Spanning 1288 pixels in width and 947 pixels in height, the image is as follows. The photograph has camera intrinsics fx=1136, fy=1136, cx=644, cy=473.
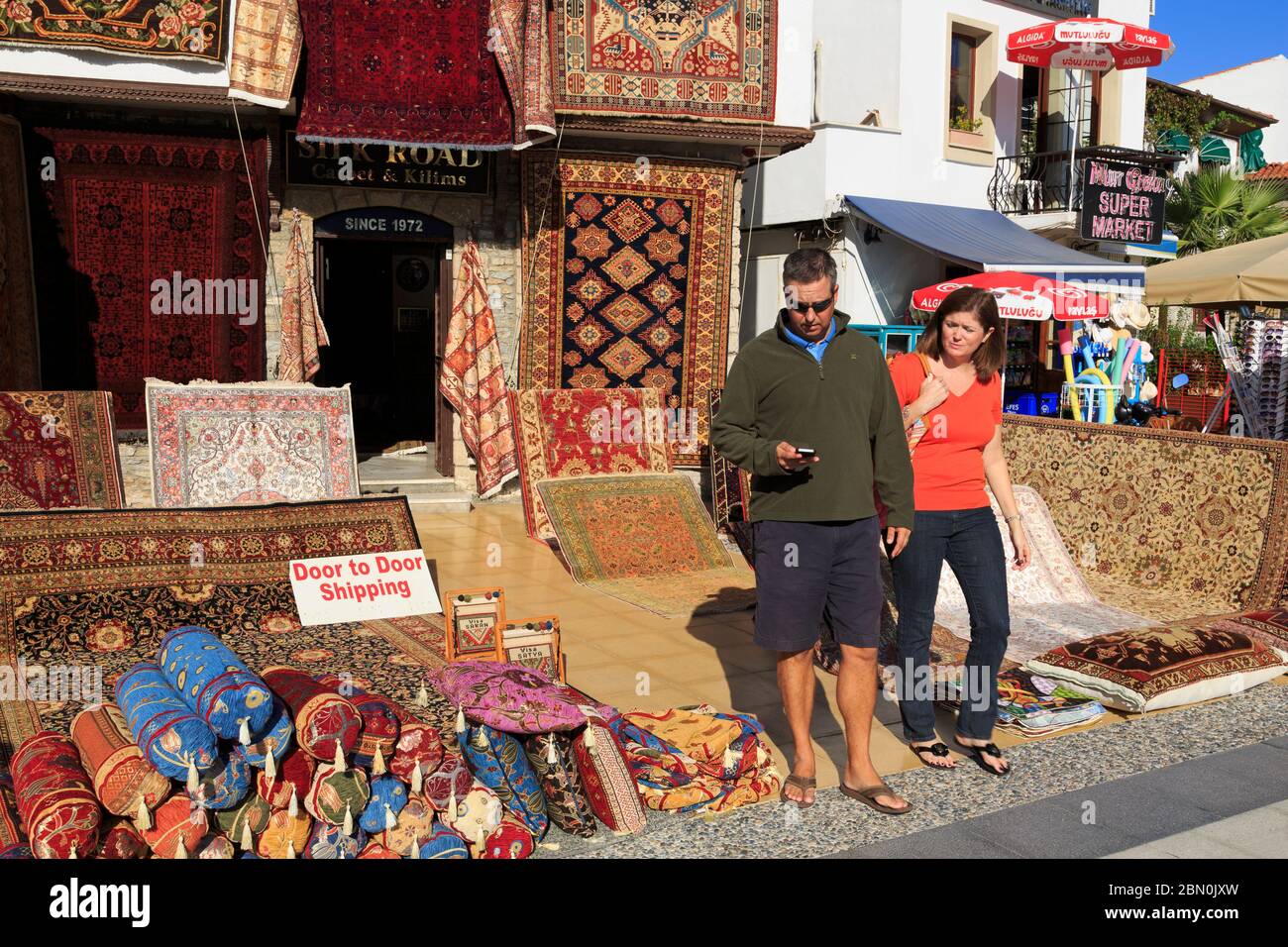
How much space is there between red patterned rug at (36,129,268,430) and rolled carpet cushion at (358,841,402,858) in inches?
272

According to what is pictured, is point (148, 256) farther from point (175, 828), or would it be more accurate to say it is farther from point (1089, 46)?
point (1089, 46)

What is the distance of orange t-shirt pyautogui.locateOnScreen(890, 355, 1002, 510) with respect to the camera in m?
4.12

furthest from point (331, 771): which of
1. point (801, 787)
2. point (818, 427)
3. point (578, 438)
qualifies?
point (578, 438)

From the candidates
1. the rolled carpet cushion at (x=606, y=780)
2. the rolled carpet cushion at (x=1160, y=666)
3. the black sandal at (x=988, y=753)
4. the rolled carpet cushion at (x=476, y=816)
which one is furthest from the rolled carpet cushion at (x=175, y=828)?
the rolled carpet cushion at (x=1160, y=666)

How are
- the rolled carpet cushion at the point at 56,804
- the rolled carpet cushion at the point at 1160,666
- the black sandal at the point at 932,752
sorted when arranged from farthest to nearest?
the rolled carpet cushion at the point at 1160,666, the black sandal at the point at 932,752, the rolled carpet cushion at the point at 56,804

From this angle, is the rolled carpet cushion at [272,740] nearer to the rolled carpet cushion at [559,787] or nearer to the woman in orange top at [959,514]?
the rolled carpet cushion at [559,787]

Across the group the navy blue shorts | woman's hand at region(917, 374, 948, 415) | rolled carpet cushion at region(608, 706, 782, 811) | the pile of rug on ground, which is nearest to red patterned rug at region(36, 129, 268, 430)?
the pile of rug on ground

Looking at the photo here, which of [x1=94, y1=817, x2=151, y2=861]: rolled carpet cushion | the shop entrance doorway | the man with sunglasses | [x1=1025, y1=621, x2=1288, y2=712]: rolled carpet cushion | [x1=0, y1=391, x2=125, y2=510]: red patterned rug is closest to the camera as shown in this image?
[x1=94, y1=817, x2=151, y2=861]: rolled carpet cushion

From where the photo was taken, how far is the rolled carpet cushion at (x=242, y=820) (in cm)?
321

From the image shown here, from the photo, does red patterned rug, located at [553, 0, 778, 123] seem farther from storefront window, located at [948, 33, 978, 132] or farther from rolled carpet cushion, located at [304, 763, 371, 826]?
rolled carpet cushion, located at [304, 763, 371, 826]

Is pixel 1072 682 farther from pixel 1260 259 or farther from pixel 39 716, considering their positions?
pixel 1260 259

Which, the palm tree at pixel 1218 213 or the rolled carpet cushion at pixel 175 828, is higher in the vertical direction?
the palm tree at pixel 1218 213

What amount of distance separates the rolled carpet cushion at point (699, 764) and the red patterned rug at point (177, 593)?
1287 mm

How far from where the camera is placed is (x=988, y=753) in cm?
425
